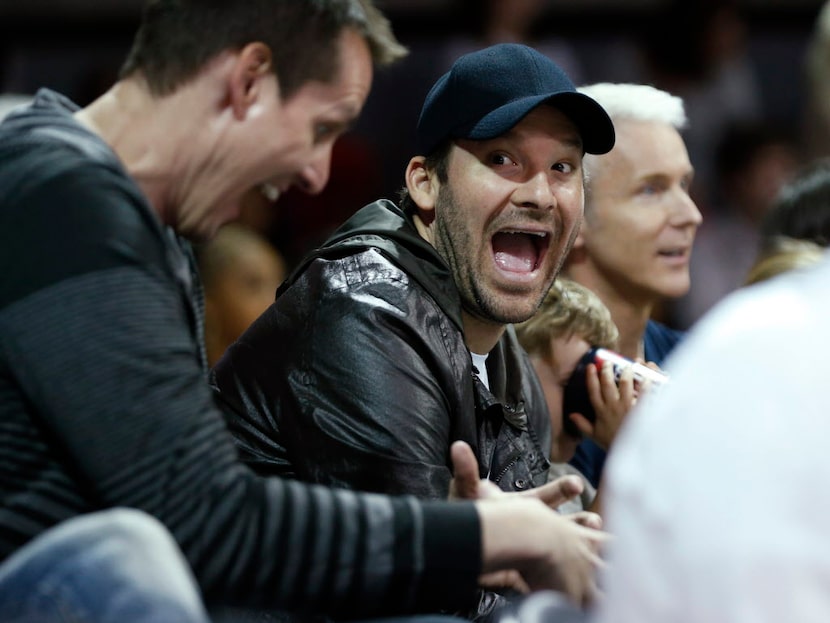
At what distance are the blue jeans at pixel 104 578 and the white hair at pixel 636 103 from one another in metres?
2.15

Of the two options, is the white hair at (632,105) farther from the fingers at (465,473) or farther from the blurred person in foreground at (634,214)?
the fingers at (465,473)

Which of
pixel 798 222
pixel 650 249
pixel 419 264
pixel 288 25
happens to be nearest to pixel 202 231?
pixel 288 25

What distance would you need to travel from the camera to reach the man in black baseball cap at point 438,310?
194 cm

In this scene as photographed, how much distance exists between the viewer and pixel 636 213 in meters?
3.10

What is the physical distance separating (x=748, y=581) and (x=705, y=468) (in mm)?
86

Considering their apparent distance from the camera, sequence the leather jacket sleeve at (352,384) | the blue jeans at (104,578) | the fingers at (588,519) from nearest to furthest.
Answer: the blue jeans at (104,578) → the fingers at (588,519) → the leather jacket sleeve at (352,384)

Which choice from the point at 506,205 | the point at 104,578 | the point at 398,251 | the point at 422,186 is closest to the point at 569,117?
the point at 506,205

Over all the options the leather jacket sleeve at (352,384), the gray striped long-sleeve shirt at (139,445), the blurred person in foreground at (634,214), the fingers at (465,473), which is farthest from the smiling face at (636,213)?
the gray striped long-sleeve shirt at (139,445)

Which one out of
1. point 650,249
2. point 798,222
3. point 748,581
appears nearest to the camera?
point 748,581

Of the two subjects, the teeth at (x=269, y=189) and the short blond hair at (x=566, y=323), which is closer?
the teeth at (x=269, y=189)

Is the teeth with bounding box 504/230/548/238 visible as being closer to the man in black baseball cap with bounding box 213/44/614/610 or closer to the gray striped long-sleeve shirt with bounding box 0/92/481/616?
the man in black baseball cap with bounding box 213/44/614/610

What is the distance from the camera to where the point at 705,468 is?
94cm

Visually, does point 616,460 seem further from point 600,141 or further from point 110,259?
point 600,141

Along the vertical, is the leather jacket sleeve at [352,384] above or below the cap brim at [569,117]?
below
